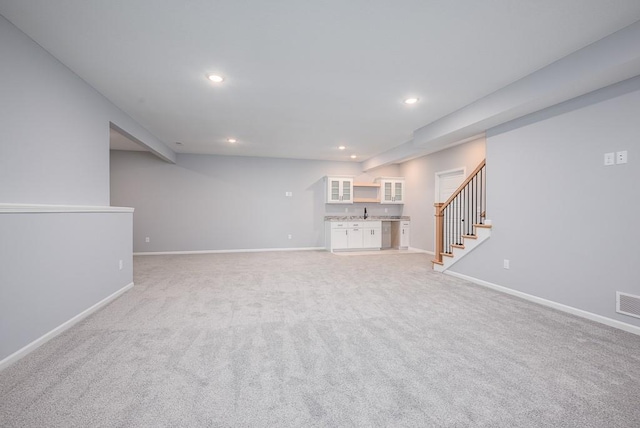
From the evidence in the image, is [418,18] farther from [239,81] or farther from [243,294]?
[243,294]

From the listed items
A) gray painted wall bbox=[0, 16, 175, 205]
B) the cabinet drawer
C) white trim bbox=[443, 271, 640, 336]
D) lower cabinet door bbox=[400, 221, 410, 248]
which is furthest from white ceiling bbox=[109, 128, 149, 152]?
white trim bbox=[443, 271, 640, 336]

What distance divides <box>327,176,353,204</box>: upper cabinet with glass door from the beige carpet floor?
4584 millimetres

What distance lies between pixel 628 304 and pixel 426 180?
509 cm

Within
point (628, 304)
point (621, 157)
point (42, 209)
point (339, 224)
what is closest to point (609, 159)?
point (621, 157)

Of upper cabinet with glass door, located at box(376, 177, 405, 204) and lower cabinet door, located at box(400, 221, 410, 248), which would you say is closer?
lower cabinet door, located at box(400, 221, 410, 248)

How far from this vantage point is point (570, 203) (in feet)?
10.2

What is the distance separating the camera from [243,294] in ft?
12.1

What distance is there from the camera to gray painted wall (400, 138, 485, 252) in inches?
241

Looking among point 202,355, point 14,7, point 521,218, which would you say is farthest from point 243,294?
point 521,218

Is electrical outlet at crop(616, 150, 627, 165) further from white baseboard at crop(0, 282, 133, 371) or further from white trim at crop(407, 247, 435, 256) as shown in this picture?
white baseboard at crop(0, 282, 133, 371)

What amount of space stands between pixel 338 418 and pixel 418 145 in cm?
480

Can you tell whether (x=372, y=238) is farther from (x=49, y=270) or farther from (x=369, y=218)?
(x=49, y=270)

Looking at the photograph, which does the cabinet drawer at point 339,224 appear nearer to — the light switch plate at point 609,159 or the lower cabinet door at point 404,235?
the lower cabinet door at point 404,235

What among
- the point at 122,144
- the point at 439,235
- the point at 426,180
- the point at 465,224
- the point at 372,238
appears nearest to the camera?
the point at 439,235
